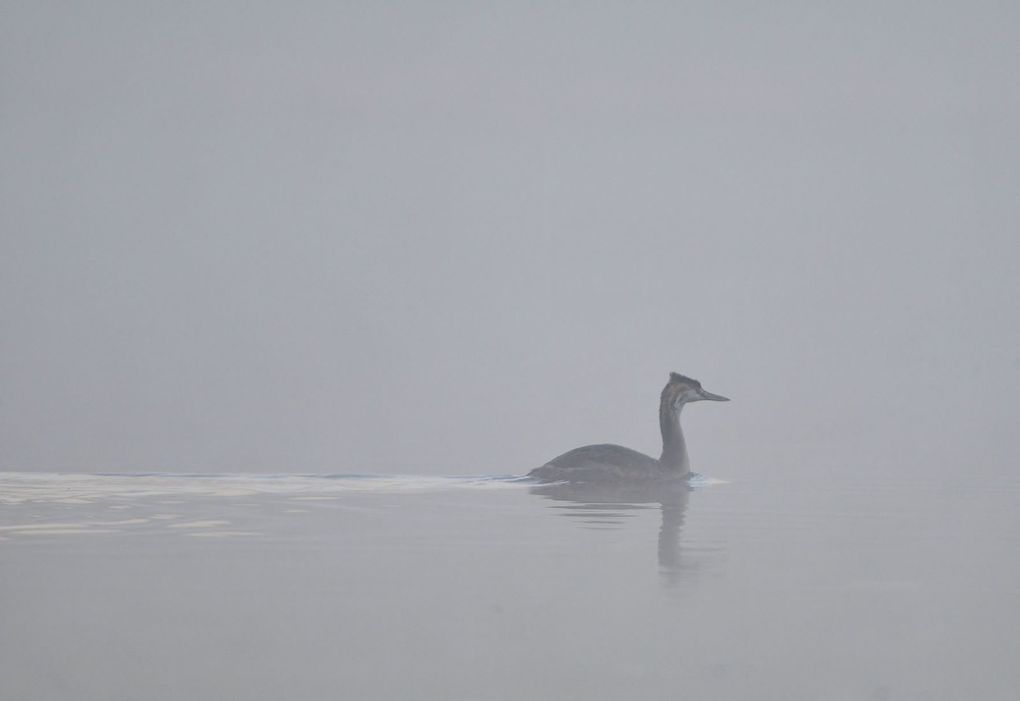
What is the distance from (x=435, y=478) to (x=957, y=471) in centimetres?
883

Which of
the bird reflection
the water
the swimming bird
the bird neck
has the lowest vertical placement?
the water

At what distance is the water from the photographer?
642cm

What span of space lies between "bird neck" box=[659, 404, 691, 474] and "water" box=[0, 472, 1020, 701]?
5.72m

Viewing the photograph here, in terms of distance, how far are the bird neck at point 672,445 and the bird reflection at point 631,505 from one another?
2.50ft

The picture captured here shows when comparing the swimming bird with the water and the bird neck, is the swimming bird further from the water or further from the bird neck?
the water

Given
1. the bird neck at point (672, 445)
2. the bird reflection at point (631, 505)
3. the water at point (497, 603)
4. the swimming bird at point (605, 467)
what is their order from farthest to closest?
the bird neck at point (672, 445), the swimming bird at point (605, 467), the bird reflection at point (631, 505), the water at point (497, 603)

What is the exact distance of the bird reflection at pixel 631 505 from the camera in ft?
35.3

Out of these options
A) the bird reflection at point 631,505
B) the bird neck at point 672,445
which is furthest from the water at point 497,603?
the bird neck at point 672,445

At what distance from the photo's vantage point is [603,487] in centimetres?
1902

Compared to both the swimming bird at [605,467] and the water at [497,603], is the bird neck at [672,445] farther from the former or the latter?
the water at [497,603]

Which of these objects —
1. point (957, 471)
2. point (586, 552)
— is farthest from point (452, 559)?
point (957, 471)

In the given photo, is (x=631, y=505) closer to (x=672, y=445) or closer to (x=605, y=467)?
(x=605, y=467)

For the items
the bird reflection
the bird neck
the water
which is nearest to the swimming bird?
the bird neck

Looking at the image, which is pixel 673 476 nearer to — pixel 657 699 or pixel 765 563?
pixel 765 563
